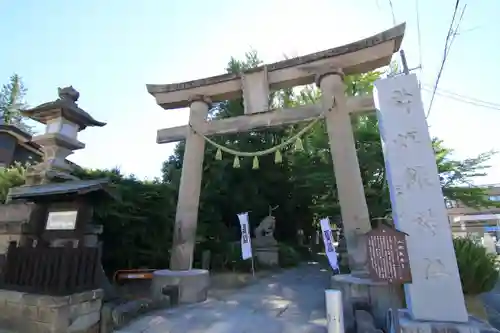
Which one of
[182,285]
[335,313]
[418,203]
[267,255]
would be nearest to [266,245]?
[267,255]

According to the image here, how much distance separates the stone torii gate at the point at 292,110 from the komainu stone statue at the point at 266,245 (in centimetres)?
567

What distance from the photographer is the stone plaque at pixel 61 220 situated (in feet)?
16.3

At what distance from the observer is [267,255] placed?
473 inches

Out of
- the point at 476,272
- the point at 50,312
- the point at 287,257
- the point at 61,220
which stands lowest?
the point at 50,312

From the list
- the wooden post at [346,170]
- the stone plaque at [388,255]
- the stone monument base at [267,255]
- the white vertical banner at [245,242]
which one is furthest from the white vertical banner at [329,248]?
the stone plaque at [388,255]

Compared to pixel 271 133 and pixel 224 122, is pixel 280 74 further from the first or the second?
pixel 271 133

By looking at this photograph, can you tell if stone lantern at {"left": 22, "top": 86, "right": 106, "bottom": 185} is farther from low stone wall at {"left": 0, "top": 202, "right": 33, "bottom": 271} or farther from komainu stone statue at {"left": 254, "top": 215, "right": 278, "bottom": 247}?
komainu stone statue at {"left": 254, "top": 215, "right": 278, "bottom": 247}

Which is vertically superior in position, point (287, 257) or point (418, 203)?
point (418, 203)

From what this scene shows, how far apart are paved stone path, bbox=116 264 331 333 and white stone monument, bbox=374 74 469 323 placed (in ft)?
5.08

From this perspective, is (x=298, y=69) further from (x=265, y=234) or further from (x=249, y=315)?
(x=265, y=234)

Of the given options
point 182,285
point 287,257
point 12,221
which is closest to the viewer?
point 12,221

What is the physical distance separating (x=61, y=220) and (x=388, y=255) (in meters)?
5.22

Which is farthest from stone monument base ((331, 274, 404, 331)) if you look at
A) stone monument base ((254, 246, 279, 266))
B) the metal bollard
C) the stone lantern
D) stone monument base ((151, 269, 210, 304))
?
stone monument base ((254, 246, 279, 266))

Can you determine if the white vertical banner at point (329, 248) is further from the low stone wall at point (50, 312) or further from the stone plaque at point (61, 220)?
the stone plaque at point (61, 220)
